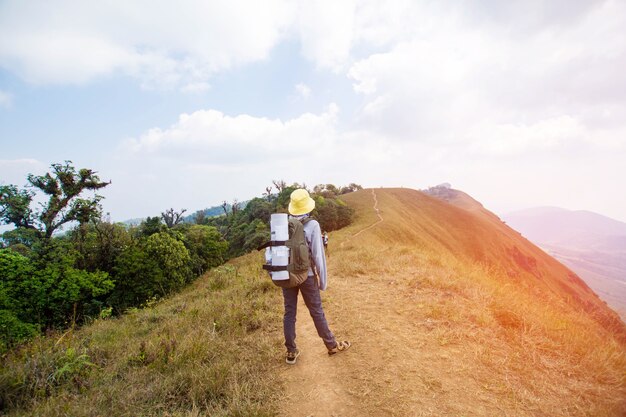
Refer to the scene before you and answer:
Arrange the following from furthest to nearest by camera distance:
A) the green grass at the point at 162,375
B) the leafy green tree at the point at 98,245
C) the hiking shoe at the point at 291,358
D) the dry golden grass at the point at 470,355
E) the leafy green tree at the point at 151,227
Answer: the leafy green tree at the point at 151,227 → the leafy green tree at the point at 98,245 → the hiking shoe at the point at 291,358 → the green grass at the point at 162,375 → the dry golden grass at the point at 470,355

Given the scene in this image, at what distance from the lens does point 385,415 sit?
3.80 m

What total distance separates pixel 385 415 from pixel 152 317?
29.3 ft

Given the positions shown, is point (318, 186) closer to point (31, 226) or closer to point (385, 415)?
point (31, 226)

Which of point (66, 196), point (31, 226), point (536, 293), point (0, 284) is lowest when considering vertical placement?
point (0, 284)

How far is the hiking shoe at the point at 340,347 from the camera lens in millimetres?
5176

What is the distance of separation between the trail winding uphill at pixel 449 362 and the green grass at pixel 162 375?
542 mm

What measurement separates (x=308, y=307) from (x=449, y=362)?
92.6 inches

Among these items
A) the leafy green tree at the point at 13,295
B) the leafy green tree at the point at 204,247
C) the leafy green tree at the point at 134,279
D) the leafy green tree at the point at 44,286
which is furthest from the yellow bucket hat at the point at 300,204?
the leafy green tree at the point at 204,247

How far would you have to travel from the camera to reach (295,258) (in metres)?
4.38

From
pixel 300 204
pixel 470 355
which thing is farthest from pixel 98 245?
pixel 470 355

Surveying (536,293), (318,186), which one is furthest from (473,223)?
(536,293)

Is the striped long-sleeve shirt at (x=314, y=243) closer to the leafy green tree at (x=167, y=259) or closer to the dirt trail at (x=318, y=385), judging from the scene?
the dirt trail at (x=318, y=385)

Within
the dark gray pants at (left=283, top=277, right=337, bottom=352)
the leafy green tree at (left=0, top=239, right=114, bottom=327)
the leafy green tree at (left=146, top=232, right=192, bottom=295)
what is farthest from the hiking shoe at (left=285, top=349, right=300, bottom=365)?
the leafy green tree at (left=146, top=232, right=192, bottom=295)

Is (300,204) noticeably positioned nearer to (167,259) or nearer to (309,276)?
(309,276)
